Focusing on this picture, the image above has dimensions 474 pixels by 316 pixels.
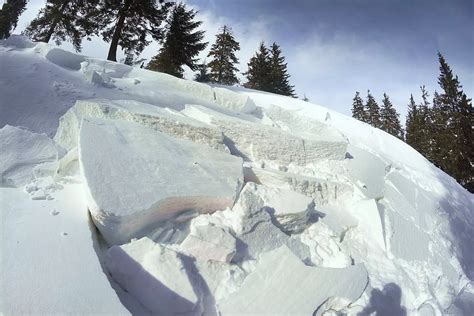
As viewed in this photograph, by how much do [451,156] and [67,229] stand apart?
99.4 ft

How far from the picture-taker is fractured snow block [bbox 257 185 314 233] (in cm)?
461

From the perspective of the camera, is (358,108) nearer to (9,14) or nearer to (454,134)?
(454,134)

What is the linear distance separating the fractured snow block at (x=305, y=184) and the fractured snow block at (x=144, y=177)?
0.44 m

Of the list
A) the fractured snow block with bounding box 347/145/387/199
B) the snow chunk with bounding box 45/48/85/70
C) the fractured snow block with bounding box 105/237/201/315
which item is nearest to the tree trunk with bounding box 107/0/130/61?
the snow chunk with bounding box 45/48/85/70

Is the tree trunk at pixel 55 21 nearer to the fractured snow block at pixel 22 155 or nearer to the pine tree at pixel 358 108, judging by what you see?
the fractured snow block at pixel 22 155

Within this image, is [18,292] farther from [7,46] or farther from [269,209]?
[7,46]

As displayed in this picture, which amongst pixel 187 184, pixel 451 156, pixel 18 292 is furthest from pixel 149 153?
pixel 451 156

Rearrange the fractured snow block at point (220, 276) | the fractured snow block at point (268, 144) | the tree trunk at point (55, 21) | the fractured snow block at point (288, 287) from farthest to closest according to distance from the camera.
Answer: the tree trunk at point (55, 21) < the fractured snow block at point (268, 144) < the fractured snow block at point (220, 276) < the fractured snow block at point (288, 287)

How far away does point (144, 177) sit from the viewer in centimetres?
412

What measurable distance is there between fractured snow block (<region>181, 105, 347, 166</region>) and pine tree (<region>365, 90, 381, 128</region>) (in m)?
45.4

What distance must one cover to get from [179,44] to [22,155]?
55.8 ft

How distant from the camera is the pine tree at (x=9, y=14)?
17750mm

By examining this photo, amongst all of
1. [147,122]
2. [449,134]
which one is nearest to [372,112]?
[449,134]

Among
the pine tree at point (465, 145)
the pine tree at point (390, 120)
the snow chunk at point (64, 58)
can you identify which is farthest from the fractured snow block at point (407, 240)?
the pine tree at point (390, 120)
